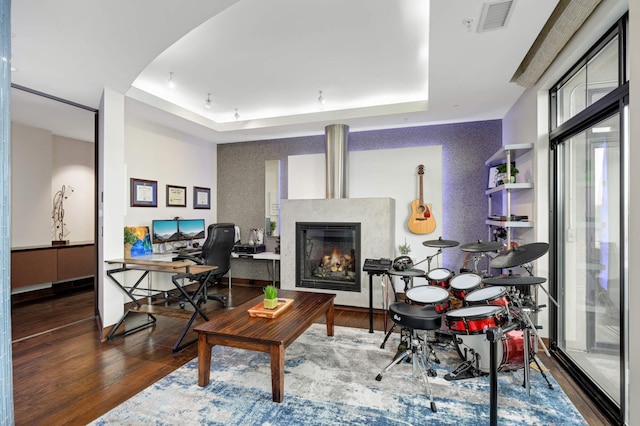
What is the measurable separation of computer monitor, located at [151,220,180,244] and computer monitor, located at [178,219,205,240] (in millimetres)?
94

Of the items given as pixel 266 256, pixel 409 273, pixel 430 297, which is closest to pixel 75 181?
pixel 266 256

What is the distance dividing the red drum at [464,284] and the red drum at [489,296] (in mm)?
189

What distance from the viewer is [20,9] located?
2.07 meters

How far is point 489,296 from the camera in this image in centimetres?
214

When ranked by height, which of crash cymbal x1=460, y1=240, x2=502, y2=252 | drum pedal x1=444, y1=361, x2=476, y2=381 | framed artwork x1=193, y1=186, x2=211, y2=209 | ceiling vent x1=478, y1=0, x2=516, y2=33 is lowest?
drum pedal x1=444, y1=361, x2=476, y2=381

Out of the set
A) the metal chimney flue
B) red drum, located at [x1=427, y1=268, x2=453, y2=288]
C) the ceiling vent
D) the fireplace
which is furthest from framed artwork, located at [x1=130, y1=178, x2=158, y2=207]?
the ceiling vent

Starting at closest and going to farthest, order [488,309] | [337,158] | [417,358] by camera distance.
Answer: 1. [488,309]
2. [417,358]
3. [337,158]

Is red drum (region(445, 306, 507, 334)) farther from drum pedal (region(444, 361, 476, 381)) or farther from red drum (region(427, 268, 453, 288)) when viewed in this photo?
red drum (region(427, 268, 453, 288))

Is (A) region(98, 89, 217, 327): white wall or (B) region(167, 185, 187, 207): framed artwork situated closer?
(A) region(98, 89, 217, 327): white wall

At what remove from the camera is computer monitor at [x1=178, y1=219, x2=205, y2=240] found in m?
5.17

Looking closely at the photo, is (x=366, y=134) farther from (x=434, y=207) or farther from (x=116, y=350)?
(x=116, y=350)

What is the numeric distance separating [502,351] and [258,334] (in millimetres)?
1853

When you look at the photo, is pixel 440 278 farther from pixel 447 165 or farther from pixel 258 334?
pixel 447 165

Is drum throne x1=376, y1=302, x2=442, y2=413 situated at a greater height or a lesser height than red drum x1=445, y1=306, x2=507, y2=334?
lesser
